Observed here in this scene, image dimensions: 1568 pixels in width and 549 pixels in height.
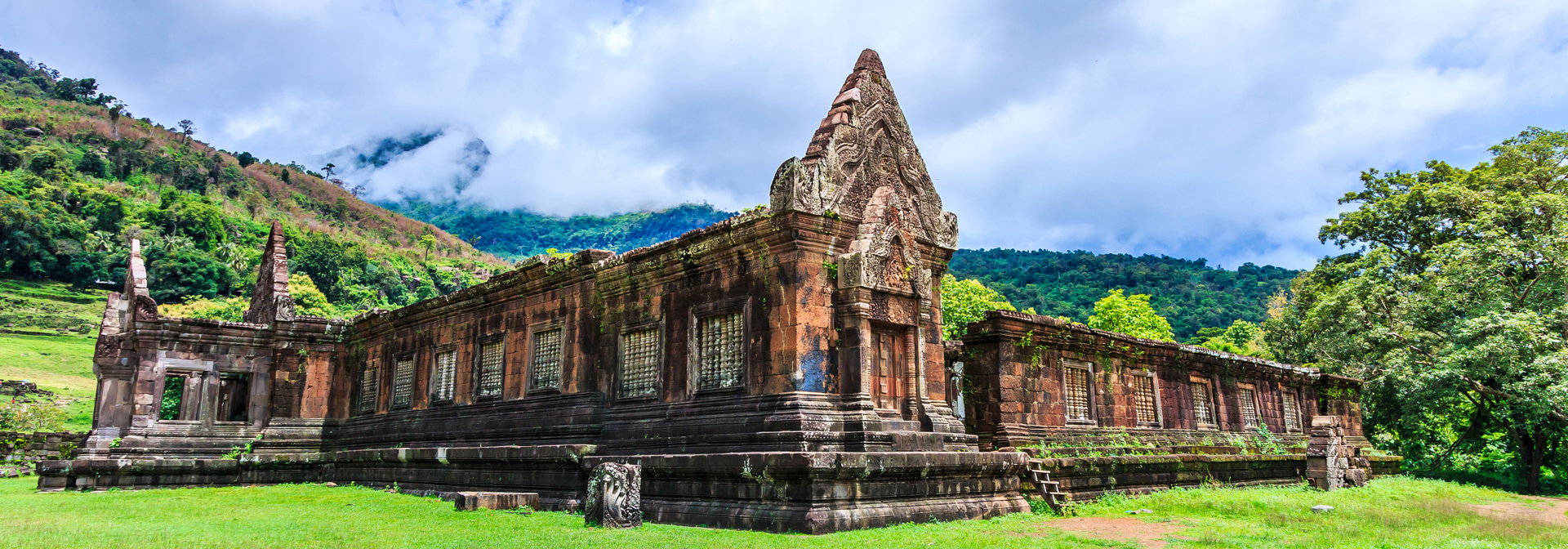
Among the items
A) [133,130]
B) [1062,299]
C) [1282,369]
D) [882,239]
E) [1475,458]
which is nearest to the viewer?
[882,239]

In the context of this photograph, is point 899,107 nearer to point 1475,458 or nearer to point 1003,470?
point 1003,470

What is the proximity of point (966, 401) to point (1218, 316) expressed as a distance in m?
64.2

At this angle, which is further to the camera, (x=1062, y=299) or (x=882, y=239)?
(x=1062, y=299)

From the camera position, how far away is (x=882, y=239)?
1191cm

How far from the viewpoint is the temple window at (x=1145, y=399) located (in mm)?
18766

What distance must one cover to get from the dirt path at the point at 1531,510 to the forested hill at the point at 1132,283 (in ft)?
146

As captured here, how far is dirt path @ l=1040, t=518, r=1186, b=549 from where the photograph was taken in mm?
9812

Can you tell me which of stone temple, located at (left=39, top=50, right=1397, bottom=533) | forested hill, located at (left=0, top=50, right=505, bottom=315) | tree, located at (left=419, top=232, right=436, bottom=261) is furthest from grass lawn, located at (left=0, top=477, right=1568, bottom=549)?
tree, located at (left=419, top=232, right=436, bottom=261)

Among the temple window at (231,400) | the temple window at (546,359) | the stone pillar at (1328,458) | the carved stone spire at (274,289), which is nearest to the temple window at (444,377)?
the temple window at (546,359)

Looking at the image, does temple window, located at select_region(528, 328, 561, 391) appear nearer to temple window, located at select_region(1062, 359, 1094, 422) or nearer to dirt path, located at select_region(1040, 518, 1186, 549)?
dirt path, located at select_region(1040, 518, 1186, 549)

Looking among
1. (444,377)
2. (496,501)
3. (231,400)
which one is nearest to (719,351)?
(496,501)

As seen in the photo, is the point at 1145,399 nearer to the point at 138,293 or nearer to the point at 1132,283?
the point at 138,293

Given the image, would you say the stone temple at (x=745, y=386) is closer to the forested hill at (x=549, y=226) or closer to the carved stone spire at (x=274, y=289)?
the carved stone spire at (x=274, y=289)

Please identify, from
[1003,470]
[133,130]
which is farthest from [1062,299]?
[133,130]
